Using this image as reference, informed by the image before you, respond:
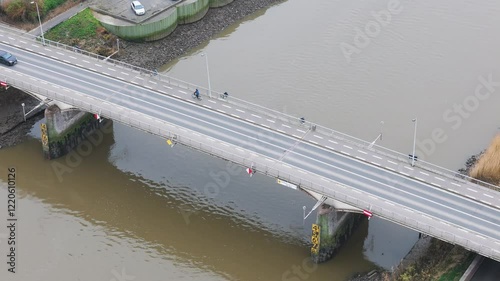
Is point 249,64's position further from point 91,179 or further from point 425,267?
point 425,267

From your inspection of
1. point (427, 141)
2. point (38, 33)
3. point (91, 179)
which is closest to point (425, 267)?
point (427, 141)

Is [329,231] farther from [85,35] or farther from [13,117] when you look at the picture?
[85,35]

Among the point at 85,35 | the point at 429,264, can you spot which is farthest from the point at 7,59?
the point at 429,264

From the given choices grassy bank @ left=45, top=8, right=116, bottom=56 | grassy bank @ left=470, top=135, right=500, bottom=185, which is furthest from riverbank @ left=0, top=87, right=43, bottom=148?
grassy bank @ left=470, top=135, right=500, bottom=185

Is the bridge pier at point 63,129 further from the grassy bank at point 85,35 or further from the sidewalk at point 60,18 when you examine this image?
the sidewalk at point 60,18

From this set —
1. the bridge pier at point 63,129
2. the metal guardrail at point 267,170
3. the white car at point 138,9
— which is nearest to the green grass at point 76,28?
the white car at point 138,9

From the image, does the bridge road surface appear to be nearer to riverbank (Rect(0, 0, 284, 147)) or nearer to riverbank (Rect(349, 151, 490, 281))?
riverbank (Rect(349, 151, 490, 281))
